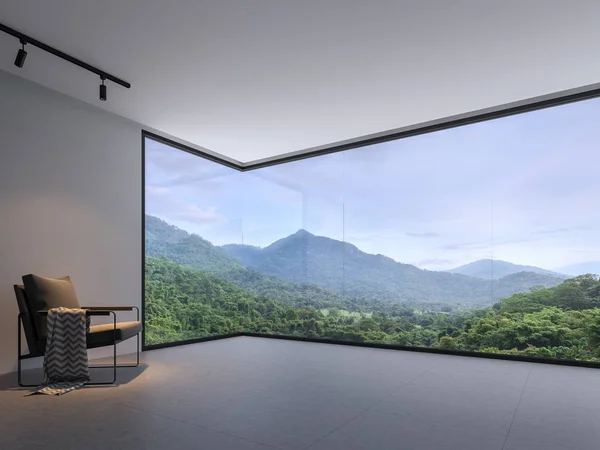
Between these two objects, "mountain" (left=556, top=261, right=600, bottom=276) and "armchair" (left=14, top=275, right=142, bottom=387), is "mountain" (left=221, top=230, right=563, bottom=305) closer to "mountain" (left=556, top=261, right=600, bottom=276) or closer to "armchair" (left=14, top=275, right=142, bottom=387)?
"mountain" (left=556, top=261, right=600, bottom=276)

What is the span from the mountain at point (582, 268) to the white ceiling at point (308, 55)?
1896 mm

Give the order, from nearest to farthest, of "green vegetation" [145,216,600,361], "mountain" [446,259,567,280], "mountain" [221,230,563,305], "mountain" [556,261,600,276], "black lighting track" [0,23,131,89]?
"black lighting track" [0,23,131,89] < "mountain" [556,261,600,276] < "green vegetation" [145,216,600,361] < "mountain" [446,259,567,280] < "mountain" [221,230,563,305]

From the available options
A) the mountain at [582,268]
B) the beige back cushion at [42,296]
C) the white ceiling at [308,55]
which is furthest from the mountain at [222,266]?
the mountain at [582,268]

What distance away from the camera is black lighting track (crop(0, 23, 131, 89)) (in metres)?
3.32

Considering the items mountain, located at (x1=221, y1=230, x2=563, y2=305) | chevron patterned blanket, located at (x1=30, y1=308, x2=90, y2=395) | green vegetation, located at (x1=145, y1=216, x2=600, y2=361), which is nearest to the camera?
chevron patterned blanket, located at (x1=30, y1=308, x2=90, y2=395)

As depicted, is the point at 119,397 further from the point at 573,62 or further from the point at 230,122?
the point at 573,62

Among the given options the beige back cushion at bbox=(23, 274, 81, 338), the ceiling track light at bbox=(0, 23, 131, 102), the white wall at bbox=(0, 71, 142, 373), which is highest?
the ceiling track light at bbox=(0, 23, 131, 102)

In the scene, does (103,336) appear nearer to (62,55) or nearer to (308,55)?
(62,55)

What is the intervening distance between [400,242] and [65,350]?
414 centimetres

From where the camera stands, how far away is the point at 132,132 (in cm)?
532

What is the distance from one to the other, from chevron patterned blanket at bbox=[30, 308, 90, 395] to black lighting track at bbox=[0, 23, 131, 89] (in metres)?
2.20

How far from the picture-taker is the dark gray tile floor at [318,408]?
2.36 m

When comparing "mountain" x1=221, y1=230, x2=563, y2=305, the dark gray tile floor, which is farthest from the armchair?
"mountain" x1=221, y1=230, x2=563, y2=305

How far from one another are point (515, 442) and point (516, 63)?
3.21 meters
